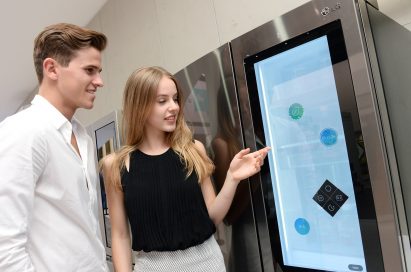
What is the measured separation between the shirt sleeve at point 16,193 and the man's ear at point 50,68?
0.67ft

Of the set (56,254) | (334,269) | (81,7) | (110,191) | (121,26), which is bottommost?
(334,269)

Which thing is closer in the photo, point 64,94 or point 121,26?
point 64,94

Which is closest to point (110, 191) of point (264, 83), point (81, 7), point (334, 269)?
point (264, 83)

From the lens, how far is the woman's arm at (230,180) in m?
0.94

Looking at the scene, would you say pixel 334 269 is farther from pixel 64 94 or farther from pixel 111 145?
pixel 111 145

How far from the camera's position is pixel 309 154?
2.86 feet

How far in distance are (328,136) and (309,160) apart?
9 centimetres

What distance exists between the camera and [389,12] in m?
1.00

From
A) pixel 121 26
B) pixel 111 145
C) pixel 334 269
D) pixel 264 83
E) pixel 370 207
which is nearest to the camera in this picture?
pixel 370 207

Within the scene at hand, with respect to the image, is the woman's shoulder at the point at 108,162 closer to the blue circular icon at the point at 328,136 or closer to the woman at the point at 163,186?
the woman at the point at 163,186

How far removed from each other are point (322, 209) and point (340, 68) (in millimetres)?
358

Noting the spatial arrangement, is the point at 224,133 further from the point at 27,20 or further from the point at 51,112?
the point at 27,20

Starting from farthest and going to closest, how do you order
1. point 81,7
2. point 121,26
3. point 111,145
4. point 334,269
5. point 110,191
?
point 81,7 → point 121,26 → point 111,145 → point 110,191 → point 334,269

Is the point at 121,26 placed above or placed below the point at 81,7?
below
